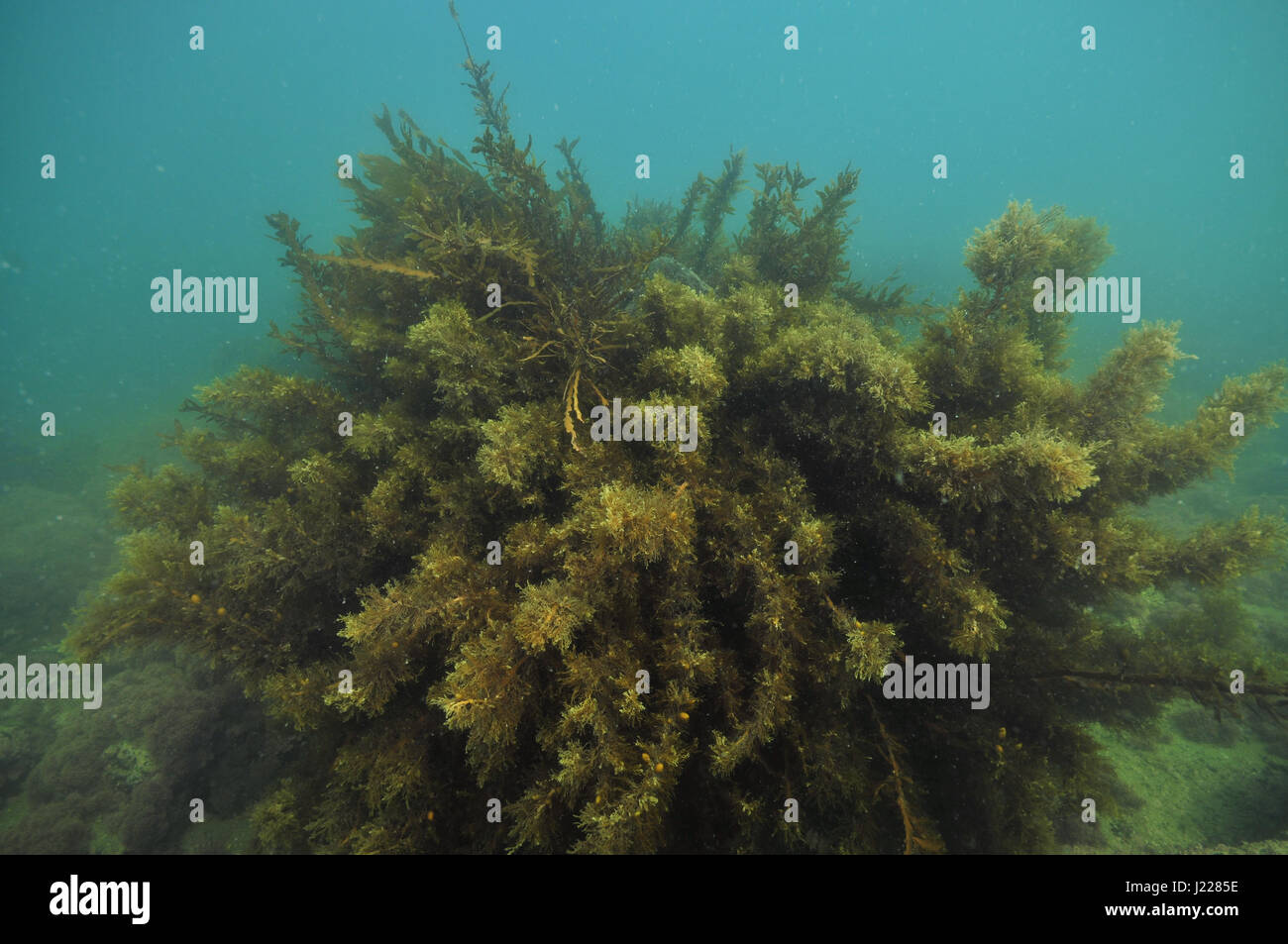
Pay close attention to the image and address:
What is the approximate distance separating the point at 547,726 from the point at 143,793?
23.0ft

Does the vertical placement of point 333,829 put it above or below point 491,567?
below

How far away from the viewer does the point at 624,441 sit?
4.27 m

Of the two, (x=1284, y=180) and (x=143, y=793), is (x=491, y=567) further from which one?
(x=1284, y=180)

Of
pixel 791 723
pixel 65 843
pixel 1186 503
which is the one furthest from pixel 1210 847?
pixel 1186 503

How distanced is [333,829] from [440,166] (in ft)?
27.6

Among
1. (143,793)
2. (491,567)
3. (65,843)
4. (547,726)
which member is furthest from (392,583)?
(65,843)

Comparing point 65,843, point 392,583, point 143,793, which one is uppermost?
point 392,583

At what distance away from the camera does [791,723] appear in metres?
3.53

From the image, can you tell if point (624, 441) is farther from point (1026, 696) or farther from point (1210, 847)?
point (1210, 847)

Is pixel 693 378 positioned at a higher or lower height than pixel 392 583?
higher

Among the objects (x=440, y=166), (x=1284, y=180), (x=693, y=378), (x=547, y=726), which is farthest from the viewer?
(x=1284, y=180)
